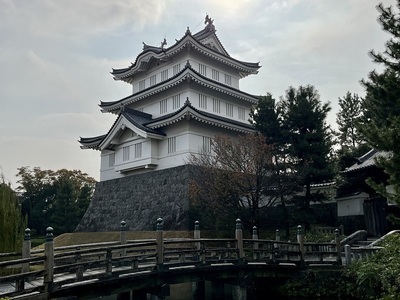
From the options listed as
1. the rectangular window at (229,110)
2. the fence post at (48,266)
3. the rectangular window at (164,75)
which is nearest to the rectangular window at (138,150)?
the rectangular window at (164,75)

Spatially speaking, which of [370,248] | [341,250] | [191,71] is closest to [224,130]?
[191,71]

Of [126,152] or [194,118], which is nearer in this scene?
[194,118]

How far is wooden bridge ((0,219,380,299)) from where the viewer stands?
8539mm

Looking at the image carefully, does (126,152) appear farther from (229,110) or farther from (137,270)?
(137,270)

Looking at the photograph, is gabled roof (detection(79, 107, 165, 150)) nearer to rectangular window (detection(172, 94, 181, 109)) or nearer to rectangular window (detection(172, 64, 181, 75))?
rectangular window (detection(172, 94, 181, 109))

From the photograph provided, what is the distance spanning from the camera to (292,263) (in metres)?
13.9

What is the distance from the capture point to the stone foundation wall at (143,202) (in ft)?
79.1

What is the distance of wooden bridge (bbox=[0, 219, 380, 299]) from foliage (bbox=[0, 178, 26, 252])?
73cm

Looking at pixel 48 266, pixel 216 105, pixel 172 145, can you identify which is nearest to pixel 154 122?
pixel 172 145

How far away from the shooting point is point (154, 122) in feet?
86.3

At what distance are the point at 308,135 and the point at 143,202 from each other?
1179 cm

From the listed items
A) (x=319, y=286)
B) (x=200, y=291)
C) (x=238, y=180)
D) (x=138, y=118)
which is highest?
(x=138, y=118)

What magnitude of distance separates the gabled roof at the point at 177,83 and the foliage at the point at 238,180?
5853 mm

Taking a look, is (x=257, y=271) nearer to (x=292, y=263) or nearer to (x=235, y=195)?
(x=292, y=263)
